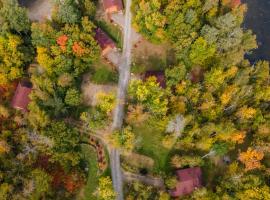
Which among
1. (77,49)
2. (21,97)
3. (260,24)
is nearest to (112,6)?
(77,49)

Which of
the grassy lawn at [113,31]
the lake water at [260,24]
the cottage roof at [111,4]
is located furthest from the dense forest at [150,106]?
the lake water at [260,24]

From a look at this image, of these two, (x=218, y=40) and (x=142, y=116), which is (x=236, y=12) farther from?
(x=142, y=116)

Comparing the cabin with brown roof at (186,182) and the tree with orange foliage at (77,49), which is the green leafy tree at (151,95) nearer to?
the tree with orange foliage at (77,49)

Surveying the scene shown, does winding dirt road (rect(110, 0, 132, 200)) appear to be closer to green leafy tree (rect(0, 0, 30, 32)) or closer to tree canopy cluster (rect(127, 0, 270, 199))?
tree canopy cluster (rect(127, 0, 270, 199))

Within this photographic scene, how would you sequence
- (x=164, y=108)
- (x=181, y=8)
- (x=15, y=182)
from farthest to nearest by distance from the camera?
(x=181, y=8) → (x=164, y=108) → (x=15, y=182)

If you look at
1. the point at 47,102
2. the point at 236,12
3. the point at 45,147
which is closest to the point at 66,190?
the point at 45,147

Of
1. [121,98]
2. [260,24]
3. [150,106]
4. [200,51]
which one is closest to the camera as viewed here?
[150,106]

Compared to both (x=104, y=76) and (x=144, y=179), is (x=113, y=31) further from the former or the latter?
(x=144, y=179)
